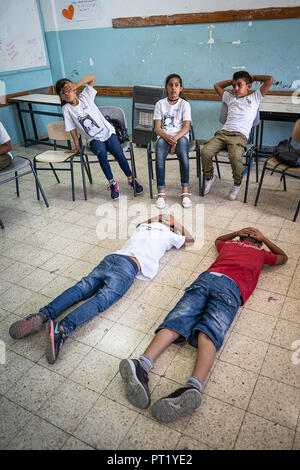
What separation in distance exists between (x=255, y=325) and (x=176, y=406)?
2.39 ft

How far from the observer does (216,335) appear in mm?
1614

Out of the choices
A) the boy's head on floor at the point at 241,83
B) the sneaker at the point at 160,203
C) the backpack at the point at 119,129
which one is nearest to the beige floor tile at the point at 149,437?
the sneaker at the point at 160,203

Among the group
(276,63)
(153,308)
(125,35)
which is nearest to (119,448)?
(153,308)

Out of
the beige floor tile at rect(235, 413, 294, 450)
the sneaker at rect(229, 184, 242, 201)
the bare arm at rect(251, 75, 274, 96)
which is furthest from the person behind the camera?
the sneaker at rect(229, 184, 242, 201)

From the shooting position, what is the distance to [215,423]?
4.60 ft

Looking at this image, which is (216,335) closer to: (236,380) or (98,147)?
(236,380)

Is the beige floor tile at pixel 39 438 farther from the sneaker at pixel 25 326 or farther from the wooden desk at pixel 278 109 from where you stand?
the wooden desk at pixel 278 109

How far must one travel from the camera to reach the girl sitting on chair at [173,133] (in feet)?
10.6

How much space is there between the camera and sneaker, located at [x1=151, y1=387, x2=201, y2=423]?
1.36 metres

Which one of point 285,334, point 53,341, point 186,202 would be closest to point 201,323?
point 285,334

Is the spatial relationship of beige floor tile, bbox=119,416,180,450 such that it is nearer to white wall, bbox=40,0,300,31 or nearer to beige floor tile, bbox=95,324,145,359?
beige floor tile, bbox=95,324,145,359

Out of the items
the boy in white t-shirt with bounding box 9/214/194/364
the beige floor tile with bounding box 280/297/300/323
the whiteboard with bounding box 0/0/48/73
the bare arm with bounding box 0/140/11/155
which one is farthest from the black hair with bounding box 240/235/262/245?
the whiteboard with bounding box 0/0/48/73

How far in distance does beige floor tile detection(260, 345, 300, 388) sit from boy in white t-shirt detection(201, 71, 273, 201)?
1.84 m

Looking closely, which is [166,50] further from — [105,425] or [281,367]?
[105,425]
